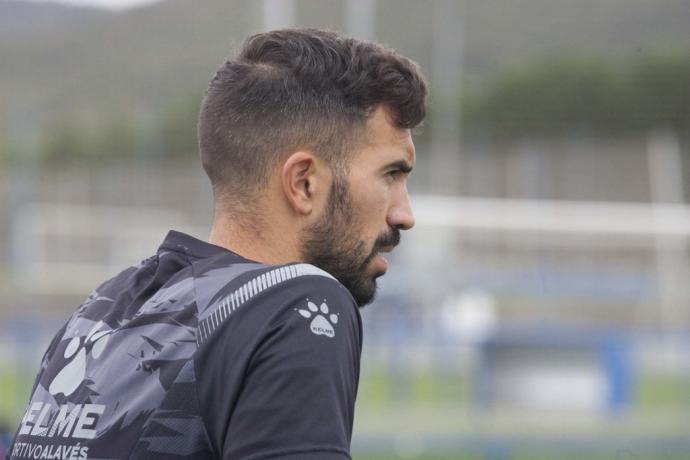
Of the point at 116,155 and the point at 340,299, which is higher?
the point at 116,155

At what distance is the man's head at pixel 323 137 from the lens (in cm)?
186

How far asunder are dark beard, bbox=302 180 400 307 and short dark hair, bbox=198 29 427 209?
68 mm

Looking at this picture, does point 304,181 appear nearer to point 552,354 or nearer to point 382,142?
point 382,142

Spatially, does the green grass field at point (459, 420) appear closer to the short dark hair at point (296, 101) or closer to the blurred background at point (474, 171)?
the blurred background at point (474, 171)

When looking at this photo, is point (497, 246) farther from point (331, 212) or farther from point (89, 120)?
point (331, 212)

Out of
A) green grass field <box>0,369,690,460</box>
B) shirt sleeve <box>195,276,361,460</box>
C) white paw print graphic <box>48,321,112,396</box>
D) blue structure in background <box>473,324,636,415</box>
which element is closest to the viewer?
shirt sleeve <box>195,276,361,460</box>

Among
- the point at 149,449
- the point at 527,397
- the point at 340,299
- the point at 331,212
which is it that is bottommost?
the point at 527,397

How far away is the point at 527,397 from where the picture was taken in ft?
41.4

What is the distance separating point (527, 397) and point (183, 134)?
17.0 m

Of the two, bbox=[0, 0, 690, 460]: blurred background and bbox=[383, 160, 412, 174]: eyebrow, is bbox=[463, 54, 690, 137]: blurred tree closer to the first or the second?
bbox=[0, 0, 690, 460]: blurred background

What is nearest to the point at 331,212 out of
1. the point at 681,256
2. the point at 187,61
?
the point at 681,256

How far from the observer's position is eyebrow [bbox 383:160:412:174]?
1.92 metres

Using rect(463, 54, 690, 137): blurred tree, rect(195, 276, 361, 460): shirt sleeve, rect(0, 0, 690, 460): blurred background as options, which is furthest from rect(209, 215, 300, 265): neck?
rect(463, 54, 690, 137): blurred tree

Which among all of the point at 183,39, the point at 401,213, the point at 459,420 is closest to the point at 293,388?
the point at 401,213
